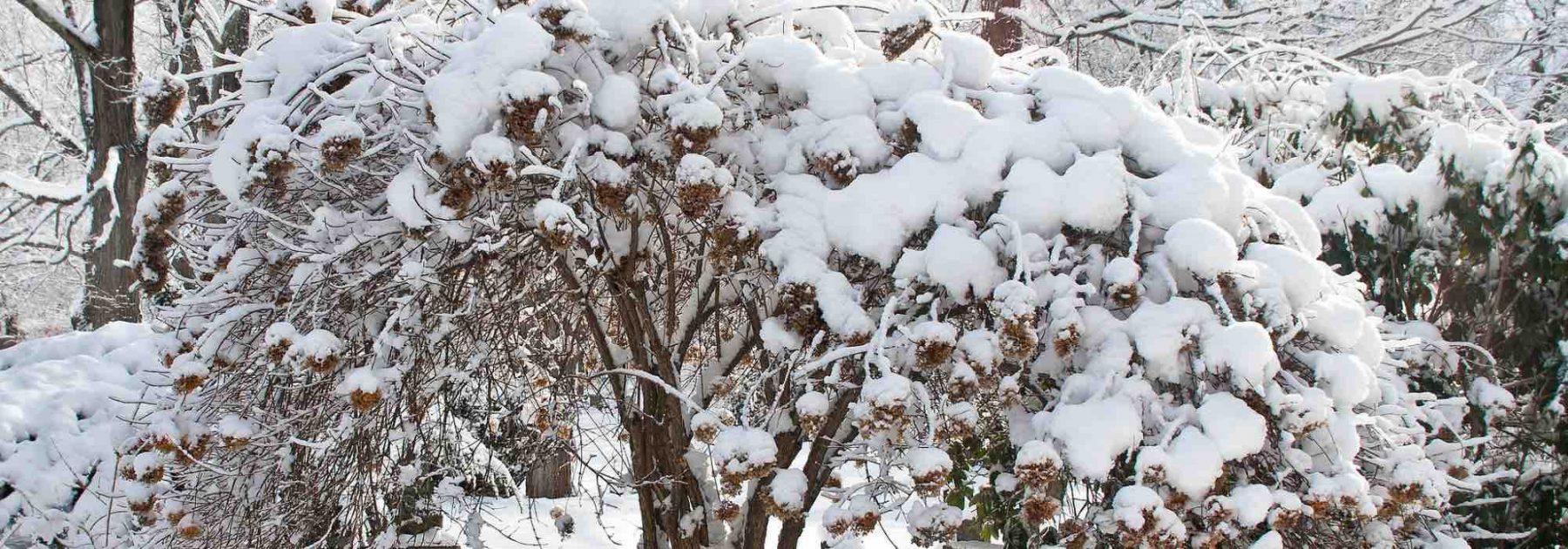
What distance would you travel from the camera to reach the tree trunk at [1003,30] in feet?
24.5

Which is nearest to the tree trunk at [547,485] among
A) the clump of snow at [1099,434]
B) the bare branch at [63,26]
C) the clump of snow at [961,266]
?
the bare branch at [63,26]

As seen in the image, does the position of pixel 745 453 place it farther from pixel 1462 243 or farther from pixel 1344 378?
pixel 1462 243

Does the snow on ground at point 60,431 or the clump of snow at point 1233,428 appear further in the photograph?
the snow on ground at point 60,431

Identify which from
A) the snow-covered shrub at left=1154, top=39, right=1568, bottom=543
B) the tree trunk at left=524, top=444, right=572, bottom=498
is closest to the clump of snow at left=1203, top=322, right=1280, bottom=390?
the snow-covered shrub at left=1154, top=39, right=1568, bottom=543

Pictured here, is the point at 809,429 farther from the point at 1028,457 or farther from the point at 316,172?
the point at 316,172

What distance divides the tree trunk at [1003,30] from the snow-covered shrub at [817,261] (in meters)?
4.96

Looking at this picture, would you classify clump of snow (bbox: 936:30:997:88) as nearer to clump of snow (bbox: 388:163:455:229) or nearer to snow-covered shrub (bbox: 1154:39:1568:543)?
clump of snow (bbox: 388:163:455:229)

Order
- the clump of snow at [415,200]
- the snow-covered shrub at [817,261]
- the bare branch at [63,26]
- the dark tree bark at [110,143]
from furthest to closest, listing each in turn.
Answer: the dark tree bark at [110,143] < the bare branch at [63,26] < the clump of snow at [415,200] < the snow-covered shrub at [817,261]

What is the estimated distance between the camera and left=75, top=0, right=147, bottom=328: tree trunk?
8719mm

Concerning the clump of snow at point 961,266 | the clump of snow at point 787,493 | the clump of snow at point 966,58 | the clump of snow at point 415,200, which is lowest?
the clump of snow at point 787,493

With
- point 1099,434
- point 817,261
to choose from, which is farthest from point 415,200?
point 1099,434

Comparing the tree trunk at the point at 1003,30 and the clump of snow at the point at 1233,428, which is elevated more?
the tree trunk at the point at 1003,30

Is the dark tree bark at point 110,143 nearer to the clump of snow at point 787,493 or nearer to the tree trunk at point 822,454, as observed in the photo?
the tree trunk at point 822,454

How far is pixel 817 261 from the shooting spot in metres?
2.19
